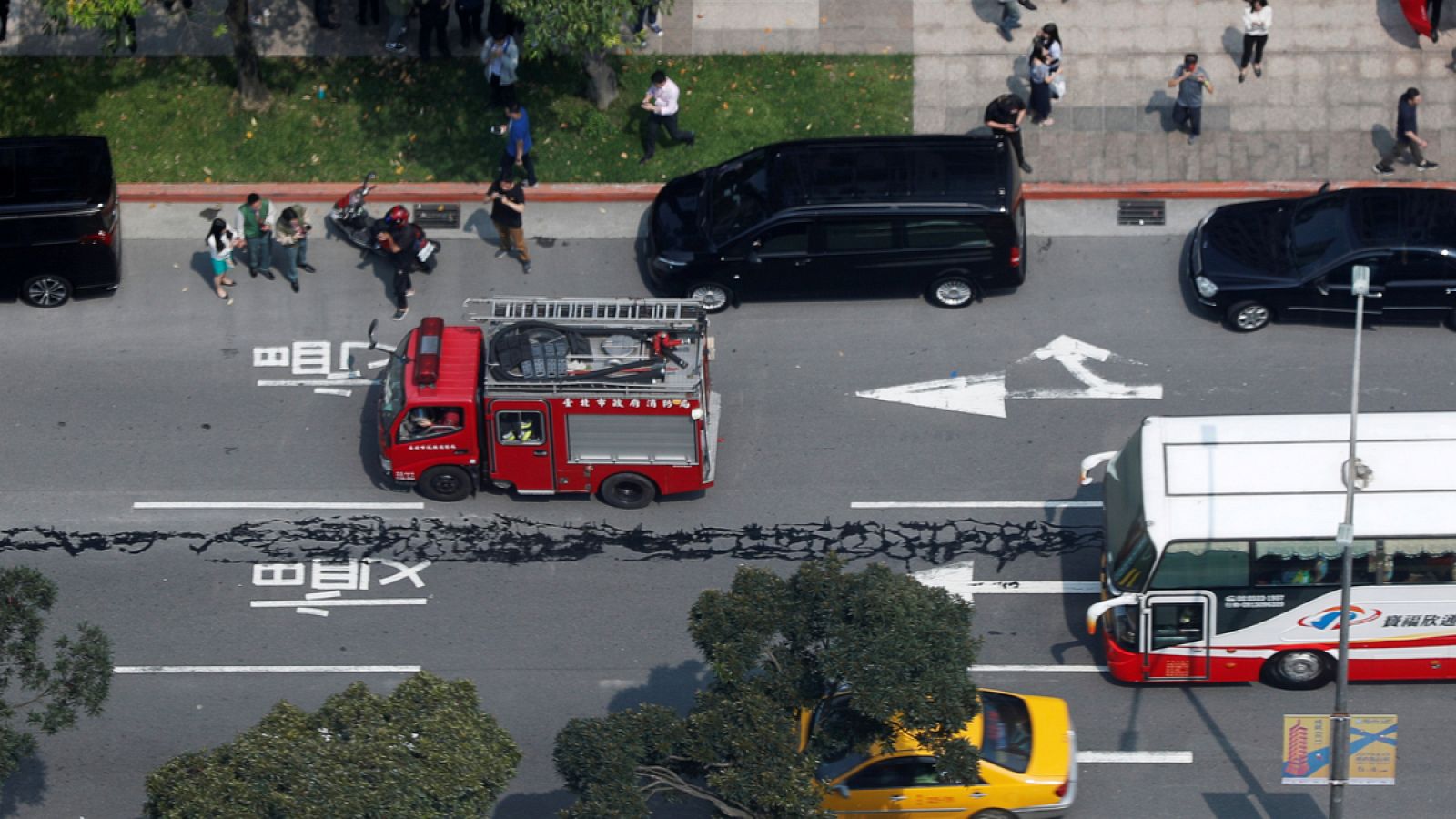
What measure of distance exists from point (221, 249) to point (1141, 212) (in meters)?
14.2

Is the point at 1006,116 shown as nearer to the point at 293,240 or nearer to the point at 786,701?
the point at 293,240

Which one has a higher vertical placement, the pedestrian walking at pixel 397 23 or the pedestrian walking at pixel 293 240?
the pedestrian walking at pixel 397 23

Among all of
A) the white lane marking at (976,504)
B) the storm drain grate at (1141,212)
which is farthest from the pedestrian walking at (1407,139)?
the white lane marking at (976,504)

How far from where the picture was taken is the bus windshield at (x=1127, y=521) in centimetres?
1984

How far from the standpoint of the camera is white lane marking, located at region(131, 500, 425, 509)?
2377 cm

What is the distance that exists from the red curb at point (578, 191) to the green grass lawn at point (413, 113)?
25 centimetres

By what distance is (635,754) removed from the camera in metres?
15.8

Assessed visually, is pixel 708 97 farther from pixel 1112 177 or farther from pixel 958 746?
pixel 958 746

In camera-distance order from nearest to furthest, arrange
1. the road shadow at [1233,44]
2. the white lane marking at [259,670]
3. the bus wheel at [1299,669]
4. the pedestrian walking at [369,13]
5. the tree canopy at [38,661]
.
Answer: the tree canopy at [38,661] → the bus wheel at [1299,669] → the white lane marking at [259,670] → the road shadow at [1233,44] → the pedestrian walking at [369,13]

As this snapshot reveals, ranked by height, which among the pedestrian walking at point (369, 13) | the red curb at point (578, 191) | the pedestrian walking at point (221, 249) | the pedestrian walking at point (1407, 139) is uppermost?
the pedestrian walking at point (369, 13)

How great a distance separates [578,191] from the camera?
28156mm

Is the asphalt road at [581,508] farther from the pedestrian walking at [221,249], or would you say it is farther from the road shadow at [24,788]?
the pedestrian walking at [221,249]

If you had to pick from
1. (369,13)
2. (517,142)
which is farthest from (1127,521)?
(369,13)

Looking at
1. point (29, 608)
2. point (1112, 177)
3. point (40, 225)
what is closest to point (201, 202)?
point (40, 225)
